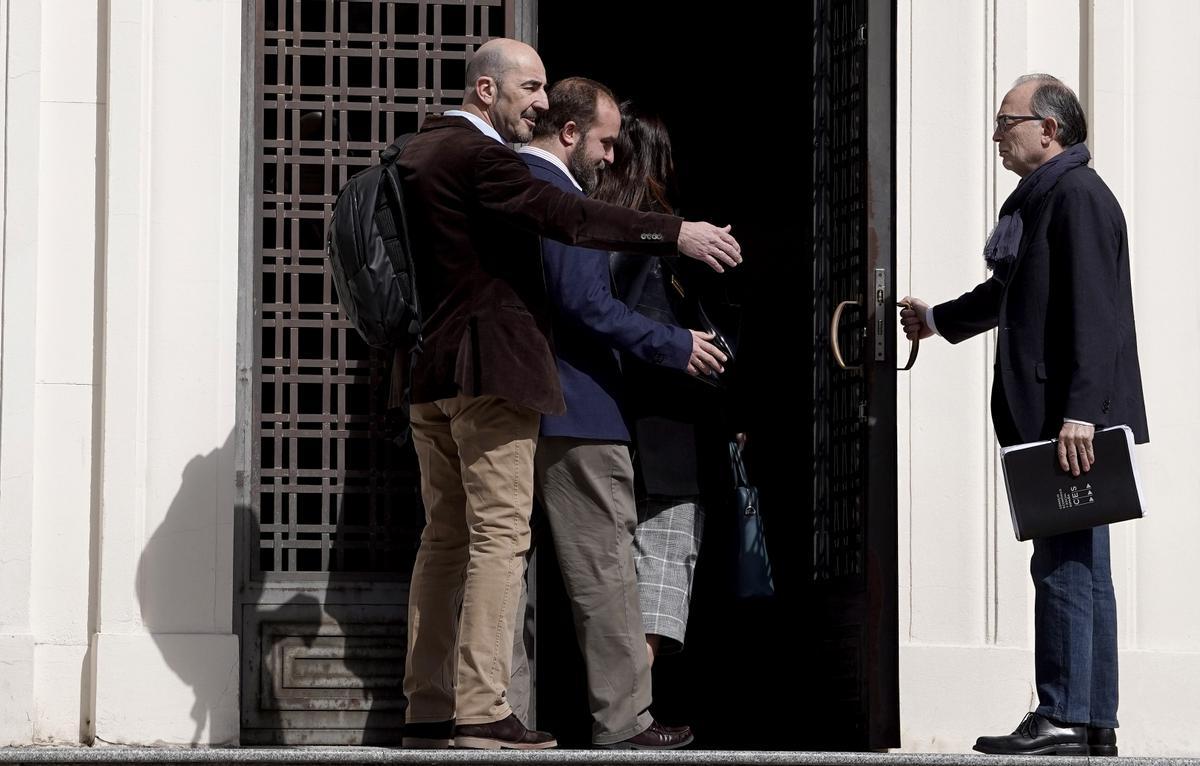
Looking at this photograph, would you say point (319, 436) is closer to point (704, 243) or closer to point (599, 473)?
point (599, 473)

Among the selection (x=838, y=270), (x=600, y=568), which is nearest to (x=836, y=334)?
(x=838, y=270)

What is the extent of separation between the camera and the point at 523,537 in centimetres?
595

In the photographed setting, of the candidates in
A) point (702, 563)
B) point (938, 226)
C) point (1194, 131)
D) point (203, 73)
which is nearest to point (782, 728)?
point (702, 563)

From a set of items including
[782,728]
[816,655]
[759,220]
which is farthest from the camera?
[759,220]

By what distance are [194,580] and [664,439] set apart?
1.67m

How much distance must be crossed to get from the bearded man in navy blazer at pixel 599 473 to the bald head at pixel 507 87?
16 cm

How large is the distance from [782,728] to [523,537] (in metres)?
2.58

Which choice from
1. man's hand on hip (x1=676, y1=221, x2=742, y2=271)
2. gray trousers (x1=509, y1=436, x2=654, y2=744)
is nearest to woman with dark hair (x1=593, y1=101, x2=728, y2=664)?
gray trousers (x1=509, y1=436, x2=654, y2=744)

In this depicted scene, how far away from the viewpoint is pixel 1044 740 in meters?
5.83

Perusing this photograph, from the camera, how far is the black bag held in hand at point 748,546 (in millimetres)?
6898

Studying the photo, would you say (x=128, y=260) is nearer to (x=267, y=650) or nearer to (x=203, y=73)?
(x=203, y=73)

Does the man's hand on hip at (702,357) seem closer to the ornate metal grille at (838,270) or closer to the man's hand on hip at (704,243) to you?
the man's hand on hip at (704,243)

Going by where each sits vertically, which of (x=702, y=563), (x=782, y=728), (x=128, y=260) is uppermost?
(x=128, y=260)

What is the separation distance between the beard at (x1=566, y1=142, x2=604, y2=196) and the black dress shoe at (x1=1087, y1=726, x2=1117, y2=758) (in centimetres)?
228
